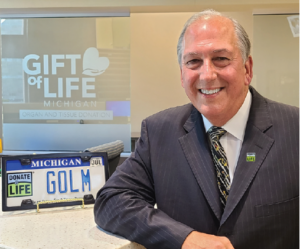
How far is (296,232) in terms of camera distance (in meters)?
1.25

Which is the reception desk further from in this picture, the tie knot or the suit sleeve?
the tie knot

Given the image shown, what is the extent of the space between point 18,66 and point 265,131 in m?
6.03

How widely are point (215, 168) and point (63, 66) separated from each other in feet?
18.1

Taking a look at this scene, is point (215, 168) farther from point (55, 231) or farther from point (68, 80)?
point (68, 80)

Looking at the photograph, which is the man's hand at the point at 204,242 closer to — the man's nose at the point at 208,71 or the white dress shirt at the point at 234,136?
the white dress shirt at the point at 234,136

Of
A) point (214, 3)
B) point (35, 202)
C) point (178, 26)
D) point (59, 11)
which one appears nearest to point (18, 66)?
point (59, 11)

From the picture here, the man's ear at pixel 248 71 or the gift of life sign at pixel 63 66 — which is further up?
the gift of life sign at pixel 63 66

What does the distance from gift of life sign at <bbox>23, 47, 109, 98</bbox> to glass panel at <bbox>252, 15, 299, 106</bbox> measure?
2.75m

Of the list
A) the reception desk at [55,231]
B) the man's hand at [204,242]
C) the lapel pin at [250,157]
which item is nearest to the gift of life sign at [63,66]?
the reception desk at [55,231]

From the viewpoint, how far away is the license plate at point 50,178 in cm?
148

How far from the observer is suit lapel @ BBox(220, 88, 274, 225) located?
1.20 m

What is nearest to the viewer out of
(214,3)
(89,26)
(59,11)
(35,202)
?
(35,202)

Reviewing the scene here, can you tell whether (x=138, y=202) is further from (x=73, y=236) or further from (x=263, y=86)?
(x=263, y=86)

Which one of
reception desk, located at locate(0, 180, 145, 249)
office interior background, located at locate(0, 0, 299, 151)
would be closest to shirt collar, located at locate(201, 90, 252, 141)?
reception desk, located at locate(0, 180, 145, 249)
